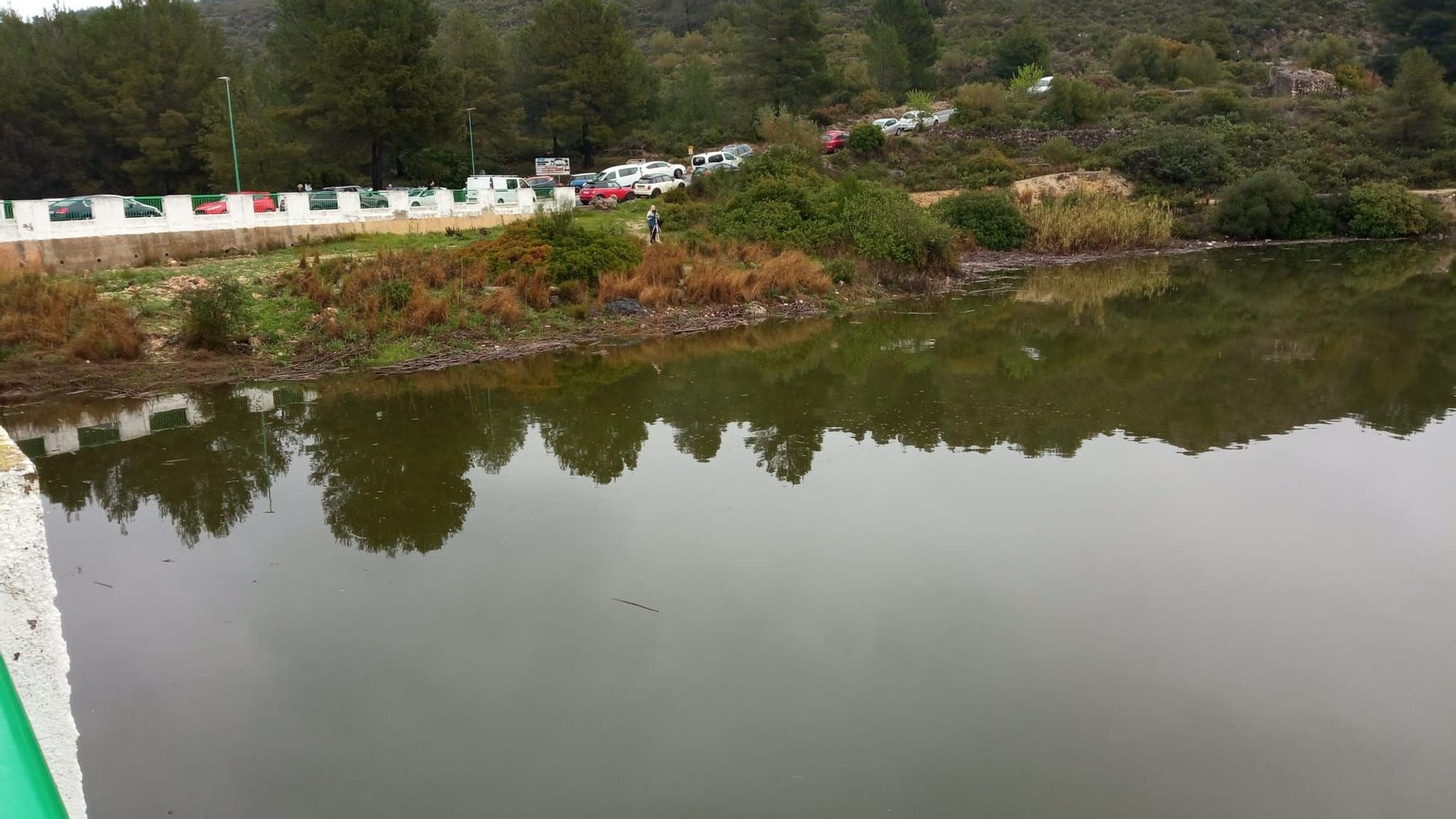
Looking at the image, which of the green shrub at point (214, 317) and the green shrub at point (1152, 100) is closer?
the green shrub at point (214, 317)

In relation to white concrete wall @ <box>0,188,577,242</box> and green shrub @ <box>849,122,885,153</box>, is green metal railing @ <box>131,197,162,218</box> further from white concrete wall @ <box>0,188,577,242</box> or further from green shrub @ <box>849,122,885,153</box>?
green shrub @ <box>849,122,885,153</box>

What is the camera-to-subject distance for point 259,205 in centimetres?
3058

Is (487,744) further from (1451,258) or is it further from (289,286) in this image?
(1451,258)

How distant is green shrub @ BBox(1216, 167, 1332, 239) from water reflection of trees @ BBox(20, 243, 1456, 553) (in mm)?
15391

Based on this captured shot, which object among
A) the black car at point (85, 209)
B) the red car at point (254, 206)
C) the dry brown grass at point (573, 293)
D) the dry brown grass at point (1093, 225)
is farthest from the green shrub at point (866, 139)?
the black car at point (85, 209)

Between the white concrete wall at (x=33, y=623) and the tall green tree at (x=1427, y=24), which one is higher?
the tall green tree at (x=1427, y=24)

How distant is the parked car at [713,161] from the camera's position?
143ft

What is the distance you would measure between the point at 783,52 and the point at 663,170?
2052cm

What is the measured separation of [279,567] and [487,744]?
487 centimetres

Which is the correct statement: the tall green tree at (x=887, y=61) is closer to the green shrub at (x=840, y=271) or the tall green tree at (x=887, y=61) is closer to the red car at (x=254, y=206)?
the green shrub at (x=840, y=271)

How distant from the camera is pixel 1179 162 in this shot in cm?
4662

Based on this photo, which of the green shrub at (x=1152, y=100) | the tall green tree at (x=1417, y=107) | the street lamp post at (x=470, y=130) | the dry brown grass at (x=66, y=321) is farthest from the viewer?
the green shrub at (x=1152, y=100)

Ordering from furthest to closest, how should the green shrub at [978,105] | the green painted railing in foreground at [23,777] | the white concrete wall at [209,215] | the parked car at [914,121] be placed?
the green shrub at [978,105] → the parked car at [914,121] → the white concrete wall at [209,215] → the green painted railing in foreground at [23,777]

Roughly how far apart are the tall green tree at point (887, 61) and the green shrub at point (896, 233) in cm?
4223
